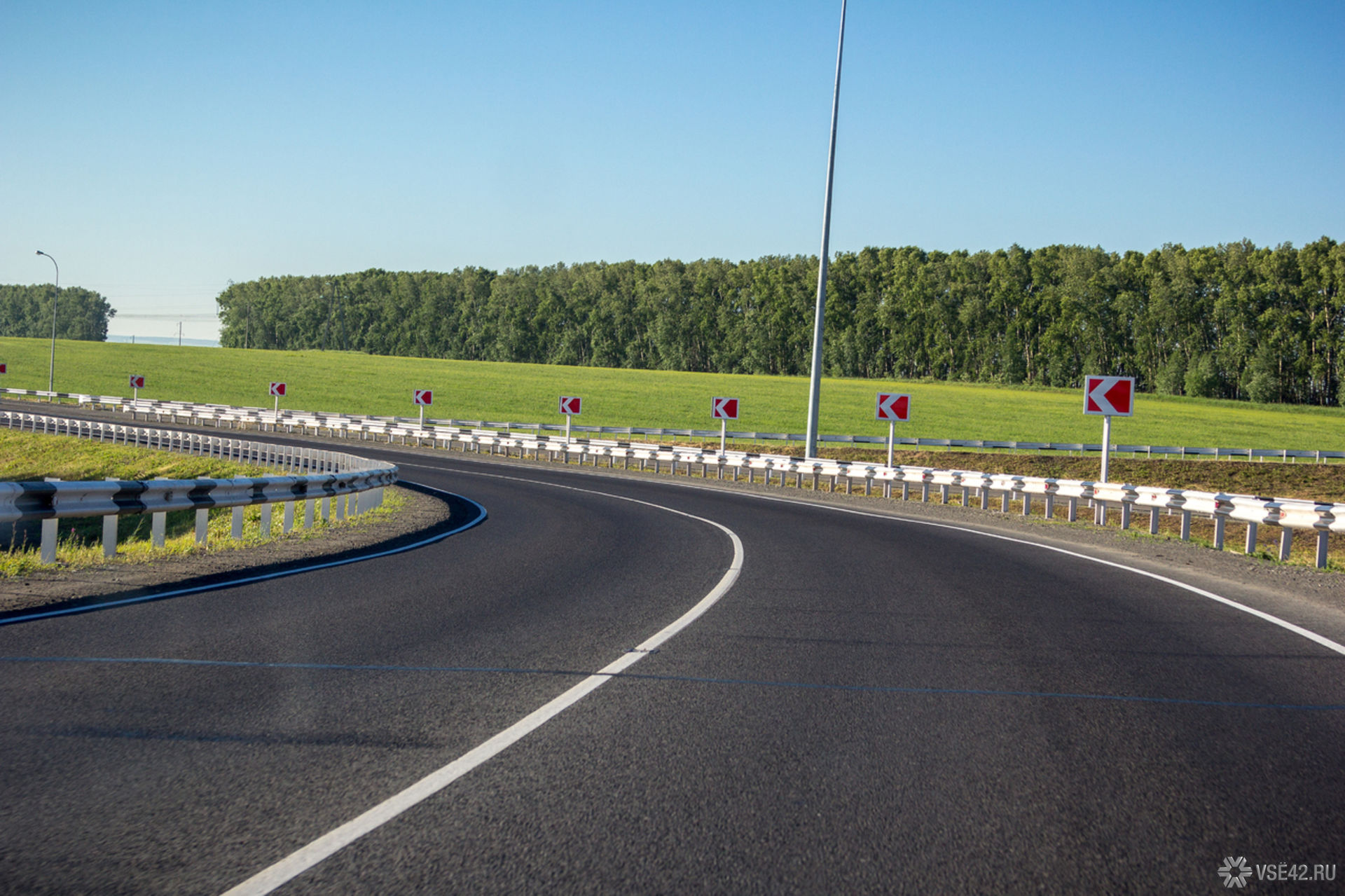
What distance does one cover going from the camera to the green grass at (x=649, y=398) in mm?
63375

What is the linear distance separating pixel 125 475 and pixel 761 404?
1841 inches

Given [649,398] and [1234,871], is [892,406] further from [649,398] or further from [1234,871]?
[649,398]

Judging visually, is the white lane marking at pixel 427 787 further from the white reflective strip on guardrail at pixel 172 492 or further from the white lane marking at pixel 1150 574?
the white reflective strip on guardrail at pixel 172 492

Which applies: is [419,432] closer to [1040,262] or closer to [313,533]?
[313,533]

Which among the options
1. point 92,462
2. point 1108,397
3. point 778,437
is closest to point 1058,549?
point 1108,397

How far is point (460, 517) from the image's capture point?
18.4 meters

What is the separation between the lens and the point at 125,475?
3538 cm

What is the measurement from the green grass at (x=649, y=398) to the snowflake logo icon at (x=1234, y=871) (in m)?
55.3

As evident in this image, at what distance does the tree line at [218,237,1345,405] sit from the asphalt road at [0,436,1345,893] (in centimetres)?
9256

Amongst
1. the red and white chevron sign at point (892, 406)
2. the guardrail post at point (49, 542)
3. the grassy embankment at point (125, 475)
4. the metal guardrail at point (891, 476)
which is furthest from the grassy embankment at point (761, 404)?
the guardrail post at point (49, 542)

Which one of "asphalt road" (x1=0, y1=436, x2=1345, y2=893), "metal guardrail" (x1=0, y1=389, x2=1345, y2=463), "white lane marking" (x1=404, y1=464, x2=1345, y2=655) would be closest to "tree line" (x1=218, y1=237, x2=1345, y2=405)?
"metal guardrail" (x1=0, y1=389, x2=1345, y2=463)

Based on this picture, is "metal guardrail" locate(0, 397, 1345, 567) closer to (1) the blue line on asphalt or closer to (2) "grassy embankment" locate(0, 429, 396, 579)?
(1) the blue line on asphalt

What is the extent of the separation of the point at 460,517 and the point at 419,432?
3199 cm

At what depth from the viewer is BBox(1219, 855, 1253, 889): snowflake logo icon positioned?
145 inches
